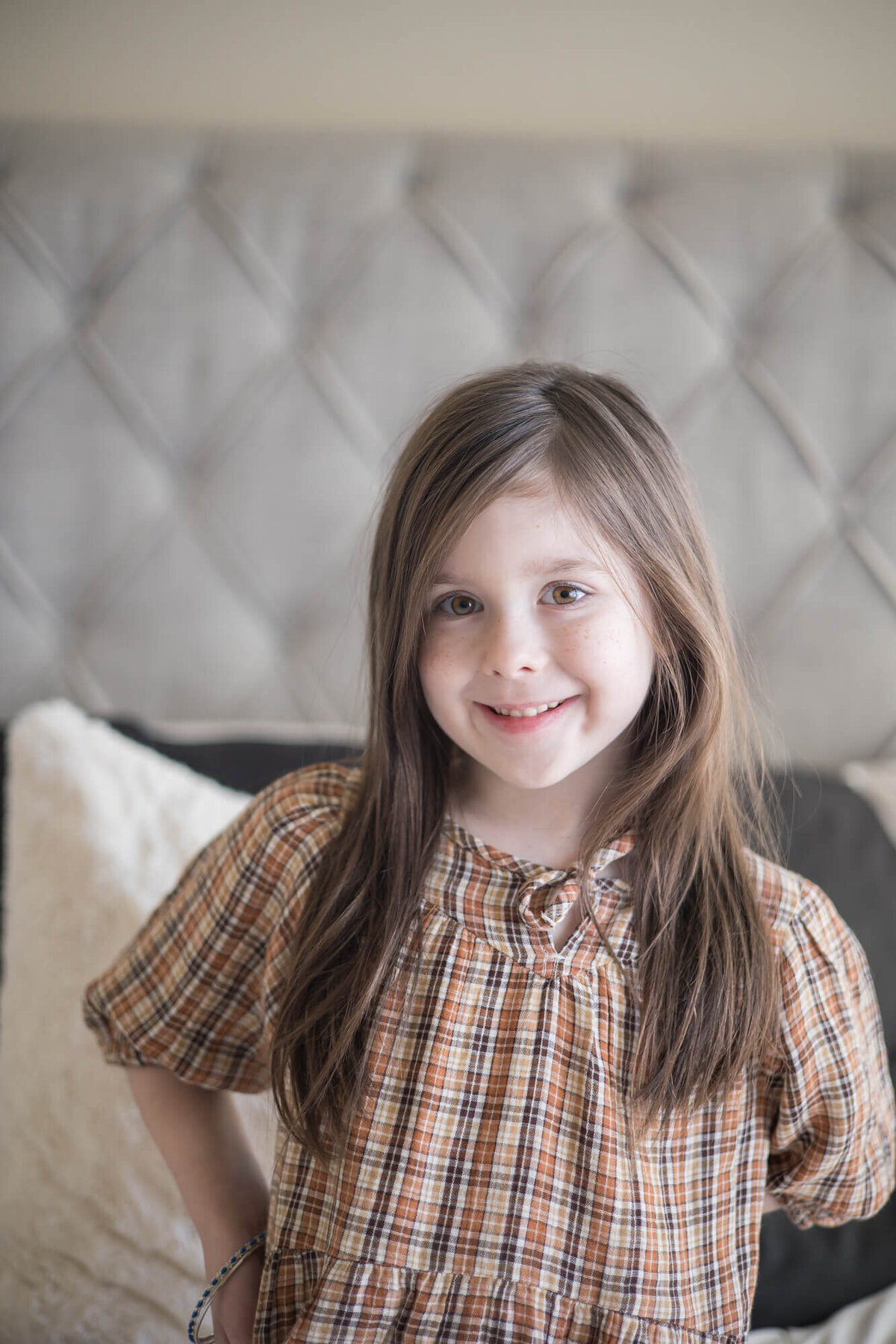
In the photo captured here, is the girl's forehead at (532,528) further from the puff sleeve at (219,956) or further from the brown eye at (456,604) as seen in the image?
the puff sleeve at (219,956)

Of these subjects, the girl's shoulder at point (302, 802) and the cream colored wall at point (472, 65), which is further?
the cream colored wall at point (472, 65)

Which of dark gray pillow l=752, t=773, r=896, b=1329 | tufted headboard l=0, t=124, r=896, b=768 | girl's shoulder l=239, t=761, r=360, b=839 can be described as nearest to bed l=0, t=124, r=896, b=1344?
tufted headboard l=0, t=124, r=896, b=768

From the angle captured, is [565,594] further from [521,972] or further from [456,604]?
[521,972]

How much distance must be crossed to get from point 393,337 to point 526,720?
826mm

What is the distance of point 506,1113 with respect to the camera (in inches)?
26.8

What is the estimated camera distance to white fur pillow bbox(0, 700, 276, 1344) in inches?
33.6

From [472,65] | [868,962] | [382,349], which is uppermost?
[472,65]

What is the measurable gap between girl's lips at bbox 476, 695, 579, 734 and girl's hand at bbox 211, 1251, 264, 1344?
448 mm

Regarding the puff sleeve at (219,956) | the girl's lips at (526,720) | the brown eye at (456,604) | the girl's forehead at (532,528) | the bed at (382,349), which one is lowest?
the puff sleeve at (219,956)

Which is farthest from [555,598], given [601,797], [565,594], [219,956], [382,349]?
[382,349]

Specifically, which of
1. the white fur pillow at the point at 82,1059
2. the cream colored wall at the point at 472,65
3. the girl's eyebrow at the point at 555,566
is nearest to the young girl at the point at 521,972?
the girl's eyebrow at the point at 555,566

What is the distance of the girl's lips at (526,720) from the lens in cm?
67

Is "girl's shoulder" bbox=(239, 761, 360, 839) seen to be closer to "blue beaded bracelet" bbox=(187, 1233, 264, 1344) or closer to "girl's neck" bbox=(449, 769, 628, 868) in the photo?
"girl's neck" bbox=(449, 769, 628, 868)

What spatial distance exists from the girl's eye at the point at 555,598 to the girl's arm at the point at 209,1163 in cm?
46
